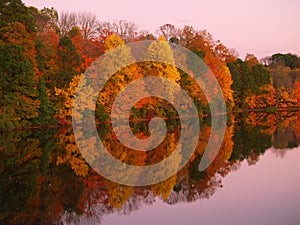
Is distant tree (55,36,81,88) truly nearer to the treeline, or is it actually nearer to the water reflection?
the treeline

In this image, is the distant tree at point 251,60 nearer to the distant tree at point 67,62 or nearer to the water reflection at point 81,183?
the distant tree at point 67,62

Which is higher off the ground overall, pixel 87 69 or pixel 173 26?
pixel 173 26

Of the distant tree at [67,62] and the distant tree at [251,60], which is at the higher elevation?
the distant tree at [251,60]

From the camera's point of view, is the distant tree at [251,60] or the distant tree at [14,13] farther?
the distant tree at [251,60]

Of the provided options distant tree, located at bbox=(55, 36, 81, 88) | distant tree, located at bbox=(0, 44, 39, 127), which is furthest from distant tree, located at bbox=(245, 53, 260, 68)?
distant tree, located at bbox=(0, 44, 39, 127)

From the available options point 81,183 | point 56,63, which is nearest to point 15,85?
point 56,63

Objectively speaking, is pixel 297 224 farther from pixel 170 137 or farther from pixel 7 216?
pixel 170 137

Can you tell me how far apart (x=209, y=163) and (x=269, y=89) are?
5169 centimetres

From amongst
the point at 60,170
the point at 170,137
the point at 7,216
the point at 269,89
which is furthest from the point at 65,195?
the point at 269,89

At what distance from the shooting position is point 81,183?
41.3ft

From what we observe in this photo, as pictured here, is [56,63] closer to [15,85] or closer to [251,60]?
[15,85]

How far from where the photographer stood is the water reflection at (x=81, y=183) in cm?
982

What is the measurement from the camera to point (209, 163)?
1602 cm

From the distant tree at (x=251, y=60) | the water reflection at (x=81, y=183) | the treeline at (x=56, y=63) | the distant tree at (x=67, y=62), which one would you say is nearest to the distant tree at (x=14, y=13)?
the treeline at (x=56, y=63)
